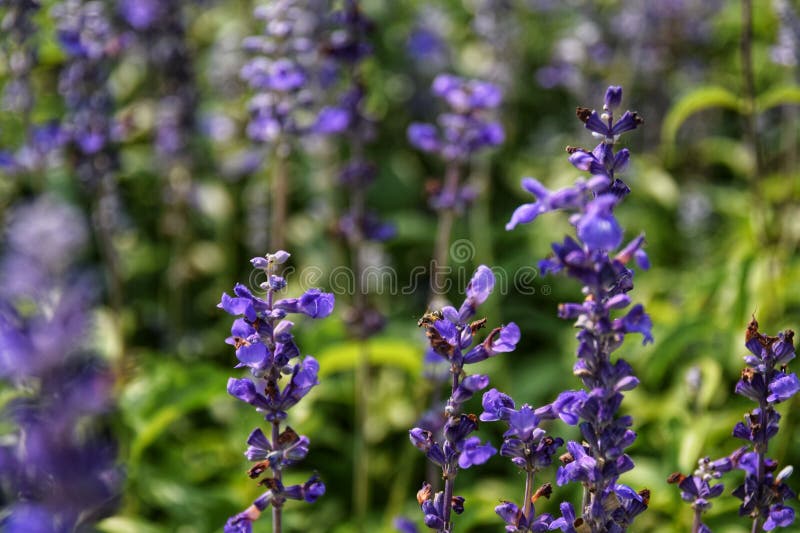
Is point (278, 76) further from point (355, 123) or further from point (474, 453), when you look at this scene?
point (474, 453)

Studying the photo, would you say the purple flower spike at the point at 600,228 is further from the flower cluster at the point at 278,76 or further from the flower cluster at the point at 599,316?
the flower cluster at the point at 278,76

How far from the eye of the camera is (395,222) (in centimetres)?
549

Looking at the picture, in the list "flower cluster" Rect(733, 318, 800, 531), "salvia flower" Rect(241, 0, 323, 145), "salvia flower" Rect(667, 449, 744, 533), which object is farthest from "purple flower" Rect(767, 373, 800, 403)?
"salvia flower" Rect(241, 0, 323, 145)

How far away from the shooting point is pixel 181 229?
17.7 feet

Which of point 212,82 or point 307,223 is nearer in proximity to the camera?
point 307,223

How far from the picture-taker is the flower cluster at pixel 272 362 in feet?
6.78

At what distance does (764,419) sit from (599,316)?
2.23 feet

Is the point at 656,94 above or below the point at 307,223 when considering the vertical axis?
above

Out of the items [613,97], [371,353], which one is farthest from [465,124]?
[613,97]

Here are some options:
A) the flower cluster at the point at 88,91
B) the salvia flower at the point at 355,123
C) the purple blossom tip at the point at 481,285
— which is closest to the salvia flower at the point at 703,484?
the purple blossom tip at the point at 481,285

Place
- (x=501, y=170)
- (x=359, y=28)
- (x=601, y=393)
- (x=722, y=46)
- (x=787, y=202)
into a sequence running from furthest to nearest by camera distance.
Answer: (x=722, y=46)
(x=501, y=170)
(x=787, y=202)
(x=359, y=28)
(x=601, y=393)

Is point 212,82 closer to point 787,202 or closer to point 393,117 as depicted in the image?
point 393,117

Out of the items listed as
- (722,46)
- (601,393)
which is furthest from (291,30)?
(722,46)

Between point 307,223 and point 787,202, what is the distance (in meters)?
3.11
